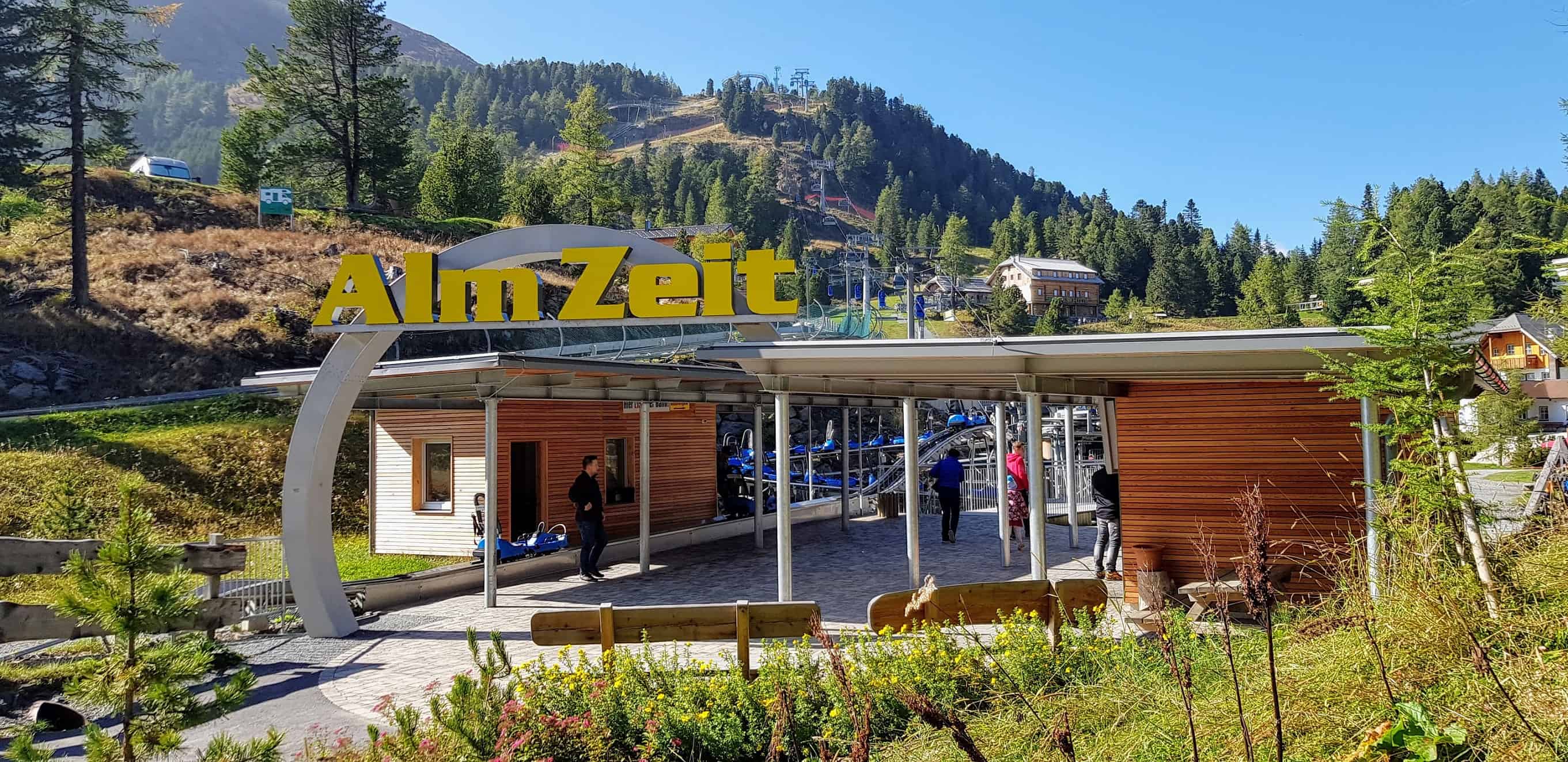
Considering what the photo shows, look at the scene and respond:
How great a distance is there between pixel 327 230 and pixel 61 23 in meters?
15.5

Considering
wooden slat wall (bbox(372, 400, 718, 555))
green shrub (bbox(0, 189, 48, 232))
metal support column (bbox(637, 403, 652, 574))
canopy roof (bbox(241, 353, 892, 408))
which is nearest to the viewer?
canopy roof (bbox(241, 353, 892, 408))

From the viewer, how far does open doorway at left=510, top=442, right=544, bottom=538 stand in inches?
656

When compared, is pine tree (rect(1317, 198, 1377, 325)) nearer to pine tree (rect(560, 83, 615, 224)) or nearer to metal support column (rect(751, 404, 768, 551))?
metal support column (rect(751, 404, 768, 551))

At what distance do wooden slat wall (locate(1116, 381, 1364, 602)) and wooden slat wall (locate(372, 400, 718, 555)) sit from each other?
30.4ft

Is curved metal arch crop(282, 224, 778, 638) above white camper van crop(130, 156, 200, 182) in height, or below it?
below

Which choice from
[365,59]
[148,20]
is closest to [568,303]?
[148,20]

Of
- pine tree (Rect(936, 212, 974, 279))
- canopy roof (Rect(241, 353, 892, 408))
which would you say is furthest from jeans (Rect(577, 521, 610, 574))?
pine tree (Rect(936, 212, 974, 279))

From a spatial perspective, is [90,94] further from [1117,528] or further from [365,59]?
[1117,528]

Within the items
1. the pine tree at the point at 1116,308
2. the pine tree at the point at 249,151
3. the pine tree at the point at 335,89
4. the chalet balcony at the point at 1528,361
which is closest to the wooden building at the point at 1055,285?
the pine tree at the point at 1116,308

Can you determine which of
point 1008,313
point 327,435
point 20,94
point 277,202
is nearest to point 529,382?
point 327,435

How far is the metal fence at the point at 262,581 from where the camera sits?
1106cm

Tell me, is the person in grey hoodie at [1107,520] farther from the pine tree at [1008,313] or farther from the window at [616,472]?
the pine tree at [1008,313]

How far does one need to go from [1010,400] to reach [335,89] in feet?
166

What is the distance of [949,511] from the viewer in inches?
676
